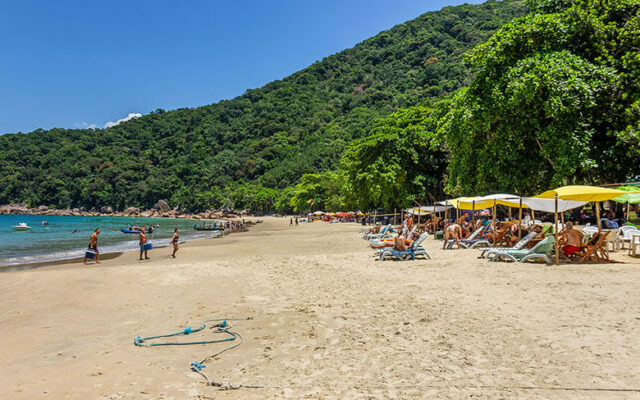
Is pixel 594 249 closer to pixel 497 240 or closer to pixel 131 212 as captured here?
pixel 497 240

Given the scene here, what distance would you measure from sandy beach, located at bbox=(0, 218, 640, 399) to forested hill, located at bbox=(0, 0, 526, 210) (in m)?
88.2

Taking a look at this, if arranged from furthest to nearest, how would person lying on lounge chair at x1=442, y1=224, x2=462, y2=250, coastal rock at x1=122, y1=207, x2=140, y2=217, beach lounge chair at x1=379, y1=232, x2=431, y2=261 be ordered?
1. coastal rock at x1=122, y1=207, x2=140, y2=217
2. person lying on lounge chair at x1=442, y1=224, x2=462, y2=250
3. beach lounge chair at x1=379, y1=232, x2=431, y2=261

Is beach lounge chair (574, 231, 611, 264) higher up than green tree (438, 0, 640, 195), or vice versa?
green tree (438, 0, 640, 195)

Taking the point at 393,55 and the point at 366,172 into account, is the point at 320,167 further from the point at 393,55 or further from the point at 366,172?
the point at 393,55

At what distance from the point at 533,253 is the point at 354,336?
311 inches

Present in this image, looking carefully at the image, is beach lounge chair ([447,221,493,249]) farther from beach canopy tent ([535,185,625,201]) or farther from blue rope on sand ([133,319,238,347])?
blue rope on sand ([133,319,238,347])

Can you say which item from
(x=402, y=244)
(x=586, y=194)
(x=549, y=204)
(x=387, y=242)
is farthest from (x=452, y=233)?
(x=586, y=194)

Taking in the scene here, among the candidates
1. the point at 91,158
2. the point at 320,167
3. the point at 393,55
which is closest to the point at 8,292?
the point at 320,167

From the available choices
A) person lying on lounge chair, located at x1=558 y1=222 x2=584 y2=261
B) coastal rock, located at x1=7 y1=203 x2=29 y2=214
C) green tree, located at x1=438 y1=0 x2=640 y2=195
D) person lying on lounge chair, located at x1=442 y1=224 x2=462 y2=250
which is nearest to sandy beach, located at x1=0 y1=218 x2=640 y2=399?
person lying on lounge chair, located at x1=558 y1=222 x2=584 y2=261

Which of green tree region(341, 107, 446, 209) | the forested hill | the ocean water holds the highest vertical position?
the forested hill

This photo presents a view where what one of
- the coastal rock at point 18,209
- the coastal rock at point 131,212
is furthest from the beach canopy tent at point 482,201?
the coastal rock at point 18,209

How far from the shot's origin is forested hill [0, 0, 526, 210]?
112 m

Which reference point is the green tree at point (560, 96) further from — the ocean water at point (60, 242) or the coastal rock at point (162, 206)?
the coastal rock at point (162, 206)

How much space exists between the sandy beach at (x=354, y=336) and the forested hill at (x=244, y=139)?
88.2 meters
